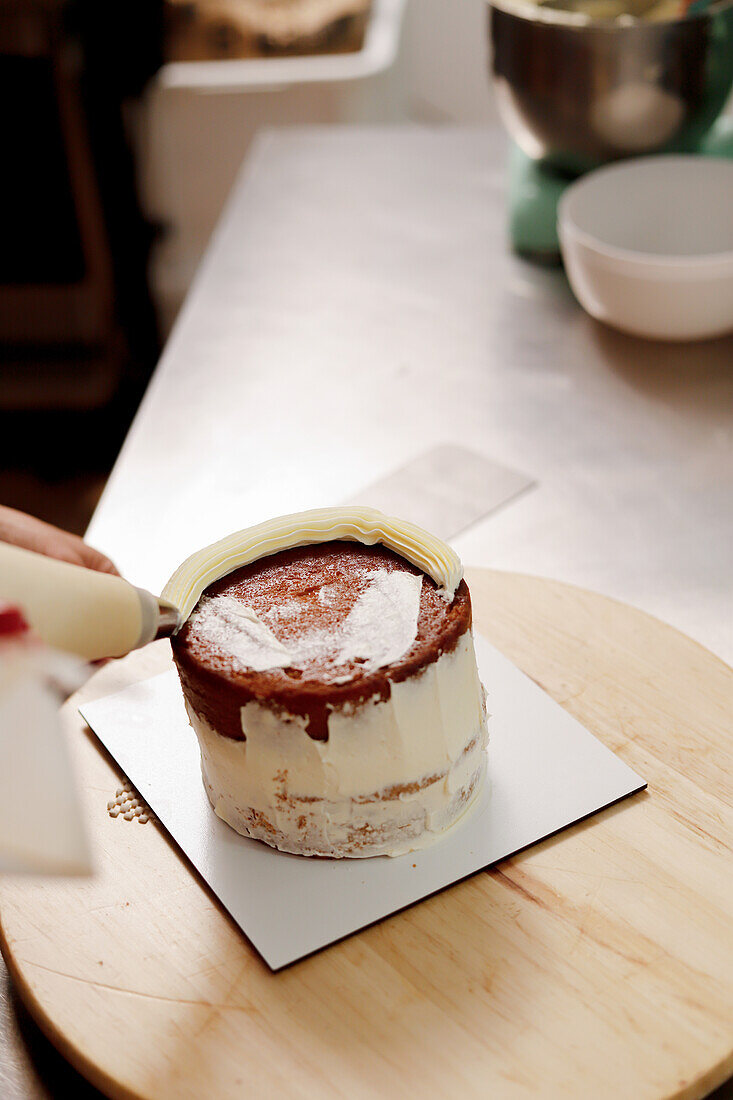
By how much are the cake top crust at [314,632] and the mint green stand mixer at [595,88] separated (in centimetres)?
98

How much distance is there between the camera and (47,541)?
1201 millimetres

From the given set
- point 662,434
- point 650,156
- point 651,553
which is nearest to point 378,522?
point 651,553

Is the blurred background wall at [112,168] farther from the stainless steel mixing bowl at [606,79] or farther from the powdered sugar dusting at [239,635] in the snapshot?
the powdered sugar dusting at [239,635]

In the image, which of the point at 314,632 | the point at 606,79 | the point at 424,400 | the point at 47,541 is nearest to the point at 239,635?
the point at 314,632

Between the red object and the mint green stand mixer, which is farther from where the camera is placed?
the mint green stand mixer

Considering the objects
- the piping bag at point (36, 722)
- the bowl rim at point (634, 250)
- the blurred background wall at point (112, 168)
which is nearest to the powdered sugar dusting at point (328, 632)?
the piping bag at point (36, 722)

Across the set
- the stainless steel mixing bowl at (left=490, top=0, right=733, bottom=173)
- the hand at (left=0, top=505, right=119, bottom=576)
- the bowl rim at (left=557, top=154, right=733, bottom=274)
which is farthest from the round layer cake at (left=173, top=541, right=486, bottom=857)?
the stainless steel mixing bowl at (left=490, top=0, right=733, bottom=173)

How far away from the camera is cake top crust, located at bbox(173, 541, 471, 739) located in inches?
33.9

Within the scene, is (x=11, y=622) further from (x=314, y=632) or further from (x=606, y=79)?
(x=606, y=79)

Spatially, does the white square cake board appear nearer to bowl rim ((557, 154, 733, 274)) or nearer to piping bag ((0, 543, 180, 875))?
piping bag ((0, 543, 180, 875))

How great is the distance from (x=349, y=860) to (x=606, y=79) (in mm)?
1214

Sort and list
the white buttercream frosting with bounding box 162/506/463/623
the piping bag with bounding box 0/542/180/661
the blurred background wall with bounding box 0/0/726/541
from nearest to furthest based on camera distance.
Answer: the piping bag with bounding box 0/542/180/661, the white buttercream frosting with bounding box 162/506/463/623, the blurred background wall with bounding box 0/0/726/541

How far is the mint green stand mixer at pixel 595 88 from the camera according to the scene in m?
1.61

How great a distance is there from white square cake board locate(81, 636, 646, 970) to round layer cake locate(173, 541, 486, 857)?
0.06ft
